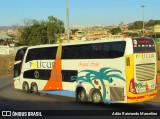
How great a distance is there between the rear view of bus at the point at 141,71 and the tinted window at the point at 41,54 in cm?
657

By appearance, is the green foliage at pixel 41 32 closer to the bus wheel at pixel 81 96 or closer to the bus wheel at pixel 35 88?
the bus wheel at pixel 35 88

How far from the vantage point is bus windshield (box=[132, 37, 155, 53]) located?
17.7 meters

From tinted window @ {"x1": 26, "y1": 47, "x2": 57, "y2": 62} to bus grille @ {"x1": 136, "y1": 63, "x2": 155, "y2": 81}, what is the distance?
22.0 ft

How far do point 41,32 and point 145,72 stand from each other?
6491cm

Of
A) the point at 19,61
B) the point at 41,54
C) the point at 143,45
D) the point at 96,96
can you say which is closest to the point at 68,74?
the point at 96,96

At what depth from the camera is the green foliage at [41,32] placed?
8107cm

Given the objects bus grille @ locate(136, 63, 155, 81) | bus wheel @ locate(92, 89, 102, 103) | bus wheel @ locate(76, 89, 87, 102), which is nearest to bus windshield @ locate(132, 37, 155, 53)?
bus grille @ locate(136, 63, 155, 81)

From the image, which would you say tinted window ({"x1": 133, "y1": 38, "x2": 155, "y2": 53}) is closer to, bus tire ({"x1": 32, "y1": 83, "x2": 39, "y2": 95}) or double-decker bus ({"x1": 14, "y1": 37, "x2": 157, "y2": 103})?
double-decker bus ({"x1": 14, "y1": 37, "x2": 157, "y2": 103})

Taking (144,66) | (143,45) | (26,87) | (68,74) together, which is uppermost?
(143,45)

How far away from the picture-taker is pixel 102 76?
19094 mm

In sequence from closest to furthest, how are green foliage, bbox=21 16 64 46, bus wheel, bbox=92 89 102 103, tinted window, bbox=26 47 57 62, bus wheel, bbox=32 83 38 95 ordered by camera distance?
bus wheel, bbox=92 89 102 103 → tinted window, bbox=26 47 57 62 → bus wheel, bbox=32 83 38 95 → green foliage, bbox=21 16 64 46

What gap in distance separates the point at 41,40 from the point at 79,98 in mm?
61345

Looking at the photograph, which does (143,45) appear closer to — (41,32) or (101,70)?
(101,70)

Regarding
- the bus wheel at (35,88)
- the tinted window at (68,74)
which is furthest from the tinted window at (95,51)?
the bus wheel at (35,88)
